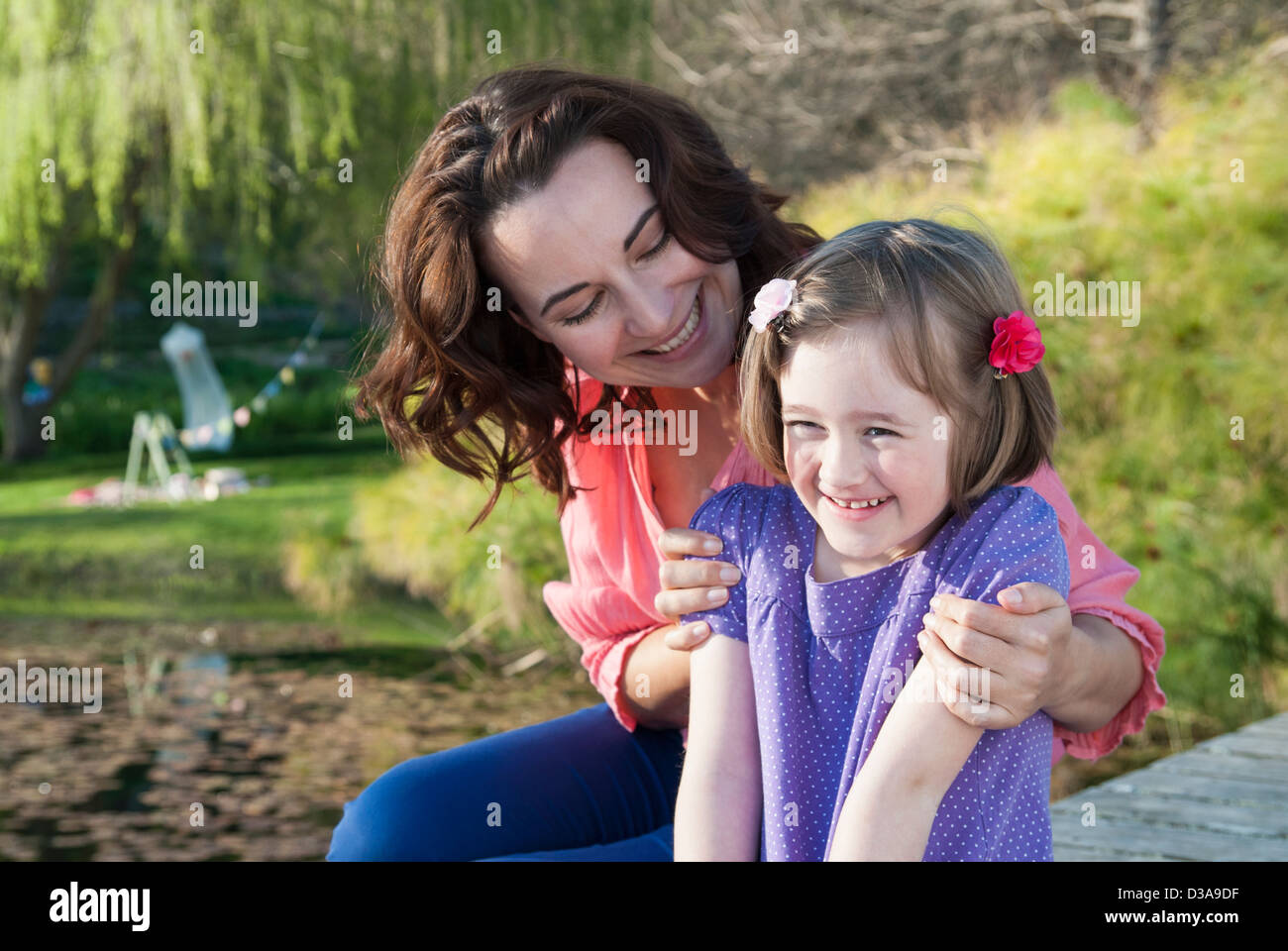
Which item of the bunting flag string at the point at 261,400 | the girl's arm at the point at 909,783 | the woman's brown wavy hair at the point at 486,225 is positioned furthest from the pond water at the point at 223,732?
the bunting flag string at the point at 261,400

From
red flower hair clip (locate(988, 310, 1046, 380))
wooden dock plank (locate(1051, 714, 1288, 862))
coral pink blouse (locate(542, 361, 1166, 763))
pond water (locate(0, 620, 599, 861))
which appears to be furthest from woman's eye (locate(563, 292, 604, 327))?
pond water (locate(0, 620, 599, 861))

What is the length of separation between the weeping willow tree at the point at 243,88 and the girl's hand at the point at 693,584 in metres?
5.15

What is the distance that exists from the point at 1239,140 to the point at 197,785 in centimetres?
405

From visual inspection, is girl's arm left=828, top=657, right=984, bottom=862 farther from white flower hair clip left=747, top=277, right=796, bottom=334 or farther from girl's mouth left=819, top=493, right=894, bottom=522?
white flower hair clip left=747, top=277, right=796, bottom=334

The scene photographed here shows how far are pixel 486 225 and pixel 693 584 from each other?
499 millimetres

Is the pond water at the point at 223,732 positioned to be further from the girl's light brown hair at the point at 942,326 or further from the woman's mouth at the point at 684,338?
the girl's light brown hair at the point at 942,326

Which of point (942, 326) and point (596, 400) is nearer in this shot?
point (942, 326)

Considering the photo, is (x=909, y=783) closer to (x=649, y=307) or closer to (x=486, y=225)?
(x=649, y=307)

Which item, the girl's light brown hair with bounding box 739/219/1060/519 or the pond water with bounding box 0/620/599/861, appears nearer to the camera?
the girl's light brown hair with bounding box 739/219/1060/519

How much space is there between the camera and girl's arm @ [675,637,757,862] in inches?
54.5

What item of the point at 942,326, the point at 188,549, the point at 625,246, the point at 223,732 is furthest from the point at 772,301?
the point at 188,549

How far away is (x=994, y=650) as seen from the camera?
1234mm

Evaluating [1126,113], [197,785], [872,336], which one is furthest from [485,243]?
[1126,113]

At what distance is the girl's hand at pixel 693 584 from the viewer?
1436 millimetres
